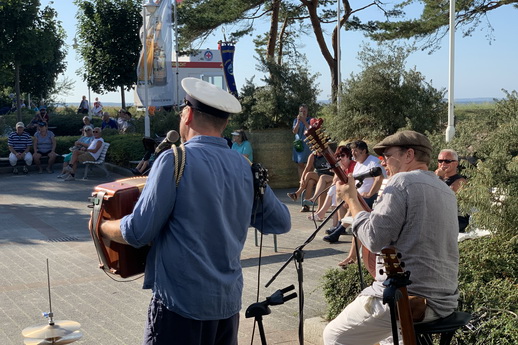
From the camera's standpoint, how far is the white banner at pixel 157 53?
62.3 ft

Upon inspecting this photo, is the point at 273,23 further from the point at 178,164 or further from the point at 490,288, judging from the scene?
the point at 178,164

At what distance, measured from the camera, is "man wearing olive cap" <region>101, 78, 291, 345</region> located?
2889 millimetres

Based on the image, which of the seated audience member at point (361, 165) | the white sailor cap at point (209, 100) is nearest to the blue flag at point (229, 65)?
the seated audience member at point (361, 165)

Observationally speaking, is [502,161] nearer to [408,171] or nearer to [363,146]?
[408,171]

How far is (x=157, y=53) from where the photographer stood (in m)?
19.2

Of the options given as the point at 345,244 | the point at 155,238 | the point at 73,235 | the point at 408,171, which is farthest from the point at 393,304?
the point at 73,235

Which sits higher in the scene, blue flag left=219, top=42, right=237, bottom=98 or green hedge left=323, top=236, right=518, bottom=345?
blue flag left=219, top=42, right=237, bottom=98

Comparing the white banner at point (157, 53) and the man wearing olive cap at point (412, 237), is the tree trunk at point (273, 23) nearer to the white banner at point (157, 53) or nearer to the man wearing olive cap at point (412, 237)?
the white banner at point (157, 53)

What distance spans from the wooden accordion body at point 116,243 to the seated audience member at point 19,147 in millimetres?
16071

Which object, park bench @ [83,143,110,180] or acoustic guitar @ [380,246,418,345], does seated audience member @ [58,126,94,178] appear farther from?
acoustic guitar @ [380,246,418,345]

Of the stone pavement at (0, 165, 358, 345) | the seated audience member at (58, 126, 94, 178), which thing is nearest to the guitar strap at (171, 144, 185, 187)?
the stone pavement at (0, 165, 358, 345)

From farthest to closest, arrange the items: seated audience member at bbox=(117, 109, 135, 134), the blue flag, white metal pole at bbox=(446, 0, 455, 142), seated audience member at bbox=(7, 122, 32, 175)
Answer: the blue flag < seated audience member at bbox=(117, 109, 135, 134) < seated audience member at bbox=(7, 122, 32, 175) < white metal pole at bbox=(446, 0, 455, 142)

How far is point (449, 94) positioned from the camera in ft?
42.0

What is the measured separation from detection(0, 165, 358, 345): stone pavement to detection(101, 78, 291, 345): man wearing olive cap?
266 cm
